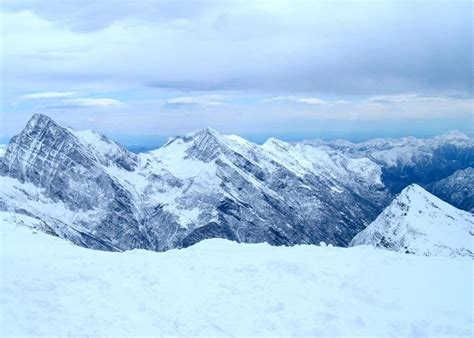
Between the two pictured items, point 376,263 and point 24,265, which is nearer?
point 24,265

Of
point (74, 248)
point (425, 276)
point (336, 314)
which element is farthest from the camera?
point (74, 248)

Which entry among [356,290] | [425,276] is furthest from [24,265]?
[425,276]

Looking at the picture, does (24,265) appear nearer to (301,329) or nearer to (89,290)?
(89,290)

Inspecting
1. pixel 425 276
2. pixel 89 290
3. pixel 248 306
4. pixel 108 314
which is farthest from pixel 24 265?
pixel 425 276

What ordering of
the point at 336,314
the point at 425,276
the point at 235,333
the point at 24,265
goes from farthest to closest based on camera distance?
the point at 425,276
the point at 24,265
the point at 336,314
the point at 235,333

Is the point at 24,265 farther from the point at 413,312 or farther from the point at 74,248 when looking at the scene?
the point at 413,312

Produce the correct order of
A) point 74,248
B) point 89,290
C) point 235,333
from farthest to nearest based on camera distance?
point 74,248, point 89,290, point 235,333
